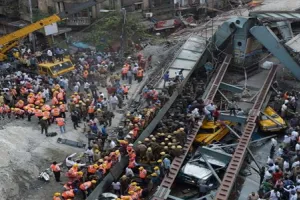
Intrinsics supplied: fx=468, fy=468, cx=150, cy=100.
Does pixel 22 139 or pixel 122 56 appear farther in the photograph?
pixel 122 56

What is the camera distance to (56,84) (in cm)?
3145

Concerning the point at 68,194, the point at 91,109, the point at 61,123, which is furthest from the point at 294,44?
the point at 68,194

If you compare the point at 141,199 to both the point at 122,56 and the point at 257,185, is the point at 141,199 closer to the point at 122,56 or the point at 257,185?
the point at 257,185

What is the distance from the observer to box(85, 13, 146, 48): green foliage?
3875 cm

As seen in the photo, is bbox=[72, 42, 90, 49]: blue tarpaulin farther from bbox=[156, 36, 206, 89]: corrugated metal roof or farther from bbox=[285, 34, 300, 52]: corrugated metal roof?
bbox=[285, 34, 300, 52]: corrugated metal roof

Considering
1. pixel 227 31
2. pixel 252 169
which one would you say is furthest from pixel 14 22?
pixel 252 169

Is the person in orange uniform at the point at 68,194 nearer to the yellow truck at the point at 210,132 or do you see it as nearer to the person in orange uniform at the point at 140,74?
the yellow truck at the point at 210,132

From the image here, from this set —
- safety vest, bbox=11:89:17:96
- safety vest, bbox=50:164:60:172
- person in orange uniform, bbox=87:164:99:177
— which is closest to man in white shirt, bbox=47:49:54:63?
safety vest, bbox=11:89:17:96

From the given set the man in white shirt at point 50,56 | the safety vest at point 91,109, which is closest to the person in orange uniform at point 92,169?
the safety vest at point 91,109

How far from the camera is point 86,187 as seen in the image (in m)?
20.8

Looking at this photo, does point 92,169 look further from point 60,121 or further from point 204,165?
point 204,165

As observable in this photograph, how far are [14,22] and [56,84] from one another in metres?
16.4

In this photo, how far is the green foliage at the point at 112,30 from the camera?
38.8 metres

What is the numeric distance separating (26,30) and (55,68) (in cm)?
415
